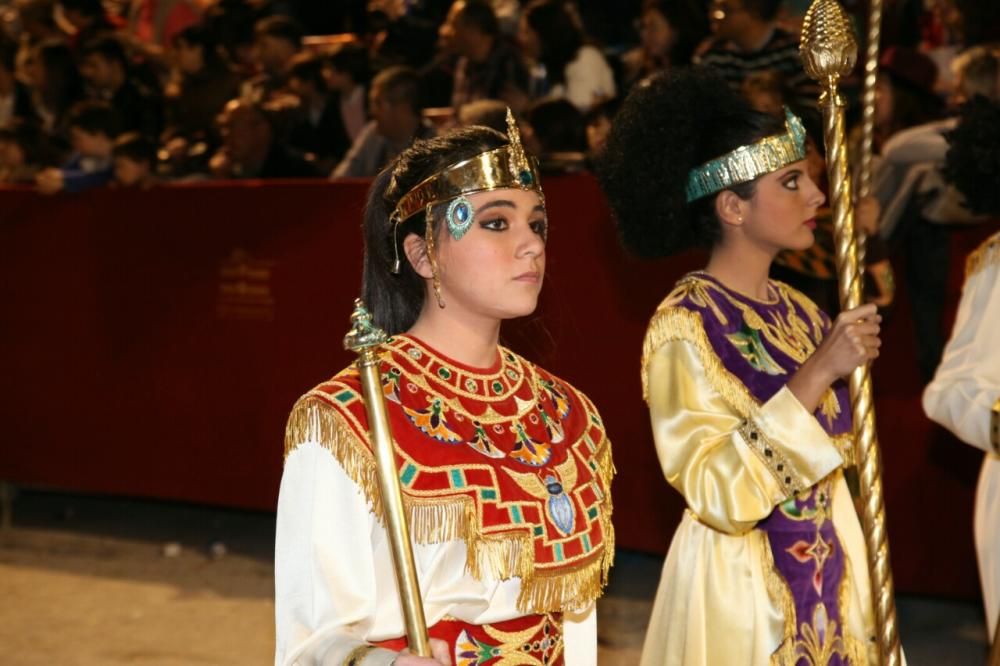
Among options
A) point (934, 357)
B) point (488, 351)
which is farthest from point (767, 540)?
point (934, 357)

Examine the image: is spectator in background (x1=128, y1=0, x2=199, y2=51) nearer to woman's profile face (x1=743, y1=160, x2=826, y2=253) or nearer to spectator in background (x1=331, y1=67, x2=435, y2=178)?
spectator in background (x1=331, y1=67, x2=435, y2=178)

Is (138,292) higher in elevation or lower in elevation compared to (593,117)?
lower

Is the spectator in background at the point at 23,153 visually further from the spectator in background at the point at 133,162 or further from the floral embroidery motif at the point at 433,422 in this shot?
the floral embroidery motif at the point at 433,422

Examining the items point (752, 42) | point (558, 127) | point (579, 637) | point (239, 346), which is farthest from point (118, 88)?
point (579, 637)

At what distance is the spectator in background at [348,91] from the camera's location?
27.7 feet

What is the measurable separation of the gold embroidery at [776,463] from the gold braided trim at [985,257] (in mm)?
1152

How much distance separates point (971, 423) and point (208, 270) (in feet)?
14.1

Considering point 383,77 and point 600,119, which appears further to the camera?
point 383,77

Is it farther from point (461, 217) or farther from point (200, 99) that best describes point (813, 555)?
point (200, 99)

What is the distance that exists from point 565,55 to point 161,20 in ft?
16.6

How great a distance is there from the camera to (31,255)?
7.61 metres

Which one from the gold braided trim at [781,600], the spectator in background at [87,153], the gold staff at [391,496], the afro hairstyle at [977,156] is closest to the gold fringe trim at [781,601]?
the gold braided trim at [781,600]

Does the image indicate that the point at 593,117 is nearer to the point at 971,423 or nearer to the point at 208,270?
the point at 208,270

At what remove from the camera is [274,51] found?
931 centimetres
